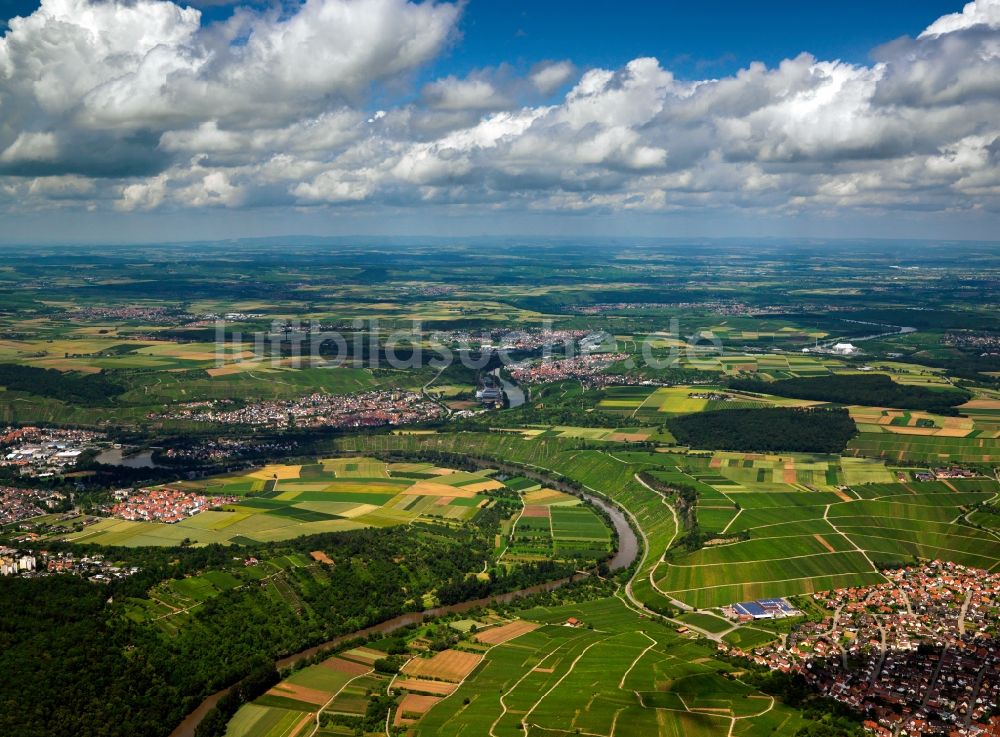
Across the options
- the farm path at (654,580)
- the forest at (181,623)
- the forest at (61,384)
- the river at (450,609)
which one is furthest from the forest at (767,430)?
the forest at (61,384)

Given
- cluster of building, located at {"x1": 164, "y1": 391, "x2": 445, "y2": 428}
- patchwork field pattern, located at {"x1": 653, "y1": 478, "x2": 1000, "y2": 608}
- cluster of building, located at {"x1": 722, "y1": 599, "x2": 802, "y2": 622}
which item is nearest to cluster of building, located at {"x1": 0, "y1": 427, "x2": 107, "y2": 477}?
cluster of building, located at {"x1": 164, "y1": 391, "x2": 445, "y2": 428}

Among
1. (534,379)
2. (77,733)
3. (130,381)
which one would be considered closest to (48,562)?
(77,733)

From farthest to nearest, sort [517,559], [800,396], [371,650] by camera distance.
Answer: [800,396], [517,559], [371,650]

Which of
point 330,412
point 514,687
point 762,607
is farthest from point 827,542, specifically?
point 330,412

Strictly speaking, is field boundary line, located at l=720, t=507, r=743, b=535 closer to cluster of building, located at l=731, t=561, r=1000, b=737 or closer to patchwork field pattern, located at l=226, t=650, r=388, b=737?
cluster of building, located at l=731, t=561, r=1000, b=737

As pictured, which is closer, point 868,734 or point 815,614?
point 868,734

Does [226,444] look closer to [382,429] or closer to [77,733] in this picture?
[382,429]

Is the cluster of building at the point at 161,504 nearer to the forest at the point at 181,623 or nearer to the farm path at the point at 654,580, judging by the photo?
the forest at the point at 181,623
